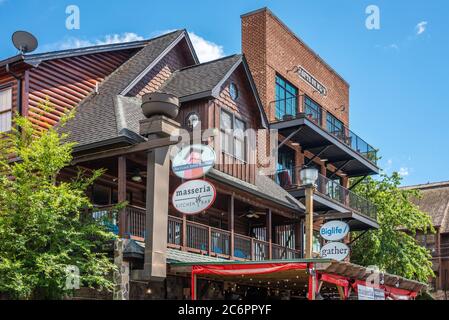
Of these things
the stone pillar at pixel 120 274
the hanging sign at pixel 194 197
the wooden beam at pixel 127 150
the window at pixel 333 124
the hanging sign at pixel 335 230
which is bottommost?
the stone pillar at pixel 120 274

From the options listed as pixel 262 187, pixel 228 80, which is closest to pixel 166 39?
pixel 228 80

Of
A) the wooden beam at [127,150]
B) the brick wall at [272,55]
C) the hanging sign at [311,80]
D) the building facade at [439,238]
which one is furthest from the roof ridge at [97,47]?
the building facade at [439,238]

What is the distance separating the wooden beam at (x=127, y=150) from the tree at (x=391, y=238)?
69.7ft

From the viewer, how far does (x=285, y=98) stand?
32.8m

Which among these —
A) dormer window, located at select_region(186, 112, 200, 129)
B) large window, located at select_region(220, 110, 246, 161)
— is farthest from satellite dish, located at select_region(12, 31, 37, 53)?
large window, located at select_region(220, 110, 246, 161)

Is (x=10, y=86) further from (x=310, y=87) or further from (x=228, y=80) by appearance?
(x=310, y=87)

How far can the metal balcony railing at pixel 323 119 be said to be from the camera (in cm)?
3184

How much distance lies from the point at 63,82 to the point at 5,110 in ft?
7.05

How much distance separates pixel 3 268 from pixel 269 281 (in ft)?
27.0

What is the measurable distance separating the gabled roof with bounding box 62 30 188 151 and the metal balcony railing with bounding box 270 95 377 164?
23.4ft

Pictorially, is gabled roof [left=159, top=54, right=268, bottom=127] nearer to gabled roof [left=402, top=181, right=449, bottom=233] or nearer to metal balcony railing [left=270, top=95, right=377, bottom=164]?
metal balcony railing [left=270, top=95, right=377, bottom=164]

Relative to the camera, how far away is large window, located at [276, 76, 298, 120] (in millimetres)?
32062

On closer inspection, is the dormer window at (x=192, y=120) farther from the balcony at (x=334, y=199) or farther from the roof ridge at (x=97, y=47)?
the balcony at (x=334, y=199)

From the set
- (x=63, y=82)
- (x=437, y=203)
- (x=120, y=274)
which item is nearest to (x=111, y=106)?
(x=63, y=82)
